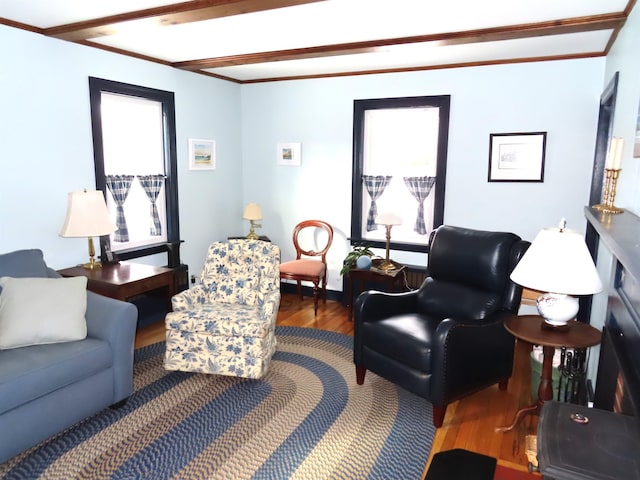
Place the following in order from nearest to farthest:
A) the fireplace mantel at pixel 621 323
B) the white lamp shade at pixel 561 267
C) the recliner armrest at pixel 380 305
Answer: the fireplace mantel at pixel 621 323, the white lamp shade at pixel 561 267, the recliner armrest at pixel 380 305

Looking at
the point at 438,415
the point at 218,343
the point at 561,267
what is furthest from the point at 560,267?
the point at 218,343

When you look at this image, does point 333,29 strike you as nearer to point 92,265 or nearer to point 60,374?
point 92,265

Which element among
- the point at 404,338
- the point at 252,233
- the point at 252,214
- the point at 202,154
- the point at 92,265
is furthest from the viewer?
the point at 252,233

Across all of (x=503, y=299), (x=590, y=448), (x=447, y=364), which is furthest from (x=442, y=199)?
(x=590, y=448)

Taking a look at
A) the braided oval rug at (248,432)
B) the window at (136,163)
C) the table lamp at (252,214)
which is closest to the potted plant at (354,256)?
the table lamp at (252,214)

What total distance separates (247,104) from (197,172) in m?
1.12

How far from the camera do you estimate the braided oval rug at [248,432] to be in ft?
7.59

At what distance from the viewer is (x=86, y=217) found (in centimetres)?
338

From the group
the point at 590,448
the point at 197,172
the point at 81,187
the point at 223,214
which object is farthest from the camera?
the point at 223,214

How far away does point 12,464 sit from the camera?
232 cm

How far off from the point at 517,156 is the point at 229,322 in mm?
2915

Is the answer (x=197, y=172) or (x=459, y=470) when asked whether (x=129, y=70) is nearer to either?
(x=197, y=172)

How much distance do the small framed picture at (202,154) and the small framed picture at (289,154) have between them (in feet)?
2.44

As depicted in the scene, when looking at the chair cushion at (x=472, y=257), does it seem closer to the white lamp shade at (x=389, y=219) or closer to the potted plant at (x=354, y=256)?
the white lamp shade at (x=389, y=219)
